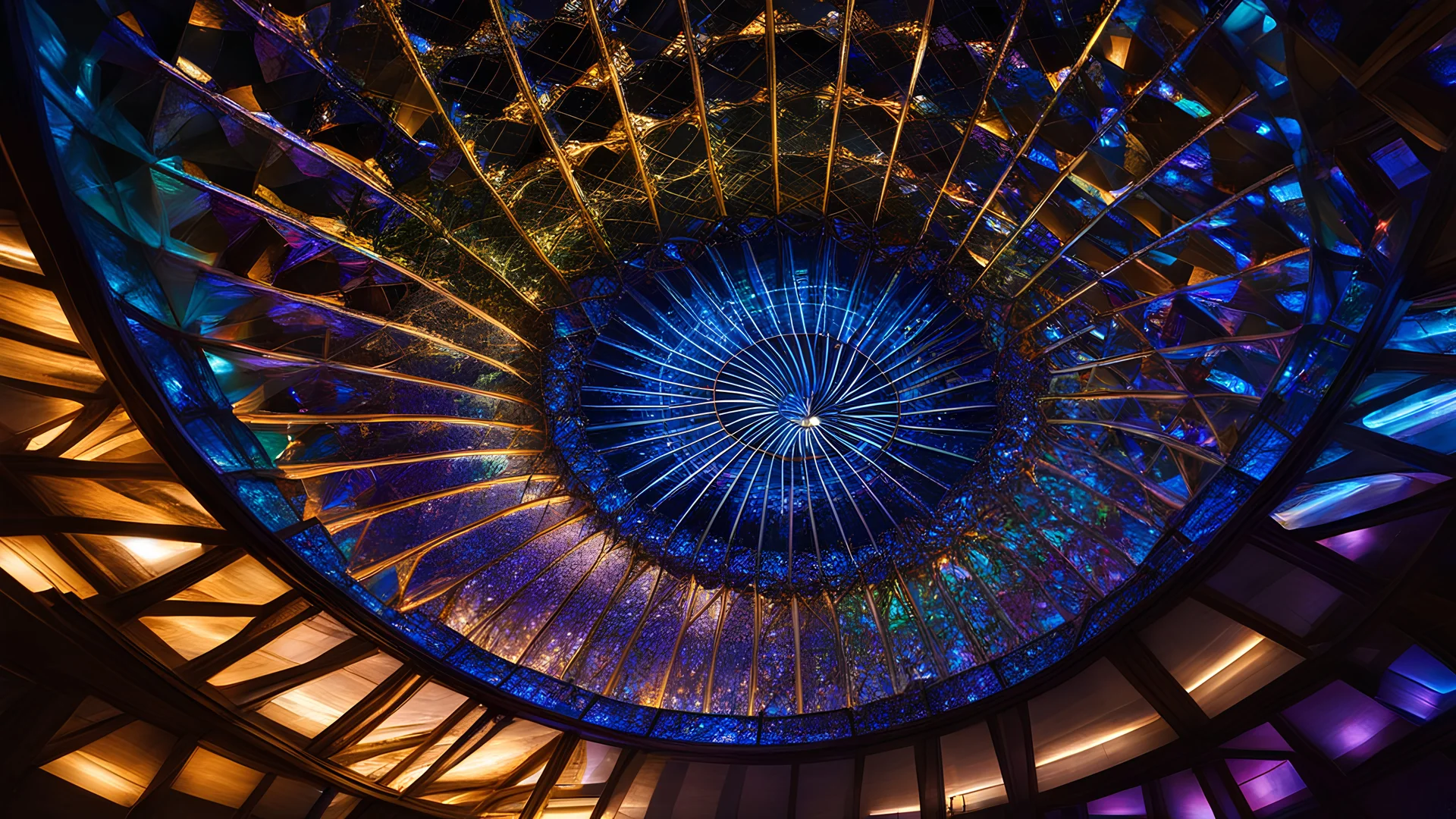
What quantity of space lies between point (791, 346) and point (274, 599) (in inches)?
438

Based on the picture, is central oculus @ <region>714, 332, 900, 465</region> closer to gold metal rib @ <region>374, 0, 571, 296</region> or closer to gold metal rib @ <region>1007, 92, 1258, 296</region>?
gold metal rib @ <region>1007, 92, 1258, 296</region>

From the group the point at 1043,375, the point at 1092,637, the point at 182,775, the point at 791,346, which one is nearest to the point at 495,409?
the point at 791,346

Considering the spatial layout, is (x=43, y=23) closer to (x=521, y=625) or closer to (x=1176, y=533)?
(x=521, y=625)

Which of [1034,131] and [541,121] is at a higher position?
[1034,131]

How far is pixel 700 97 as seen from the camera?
1312cm

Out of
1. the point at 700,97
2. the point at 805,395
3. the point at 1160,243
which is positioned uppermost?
the point at 700,97

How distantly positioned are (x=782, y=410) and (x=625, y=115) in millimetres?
7093

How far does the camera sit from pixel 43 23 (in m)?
9.19

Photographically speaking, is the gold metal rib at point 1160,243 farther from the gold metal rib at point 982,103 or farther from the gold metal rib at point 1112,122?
the gold metal rib at point 982,103

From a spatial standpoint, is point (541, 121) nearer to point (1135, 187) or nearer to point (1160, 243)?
point (1135, 187)

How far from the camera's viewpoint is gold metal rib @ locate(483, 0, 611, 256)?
1158 centimetres

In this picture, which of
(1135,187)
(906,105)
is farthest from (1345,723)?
(906,105)

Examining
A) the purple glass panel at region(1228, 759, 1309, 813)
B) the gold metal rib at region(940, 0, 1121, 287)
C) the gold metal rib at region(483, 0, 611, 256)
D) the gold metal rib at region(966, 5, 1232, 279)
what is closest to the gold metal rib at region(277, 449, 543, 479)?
the gold metal rib at region(483, 0, 611, 256)

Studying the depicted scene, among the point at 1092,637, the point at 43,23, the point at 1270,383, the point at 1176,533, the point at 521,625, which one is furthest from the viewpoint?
the point at 521,625
